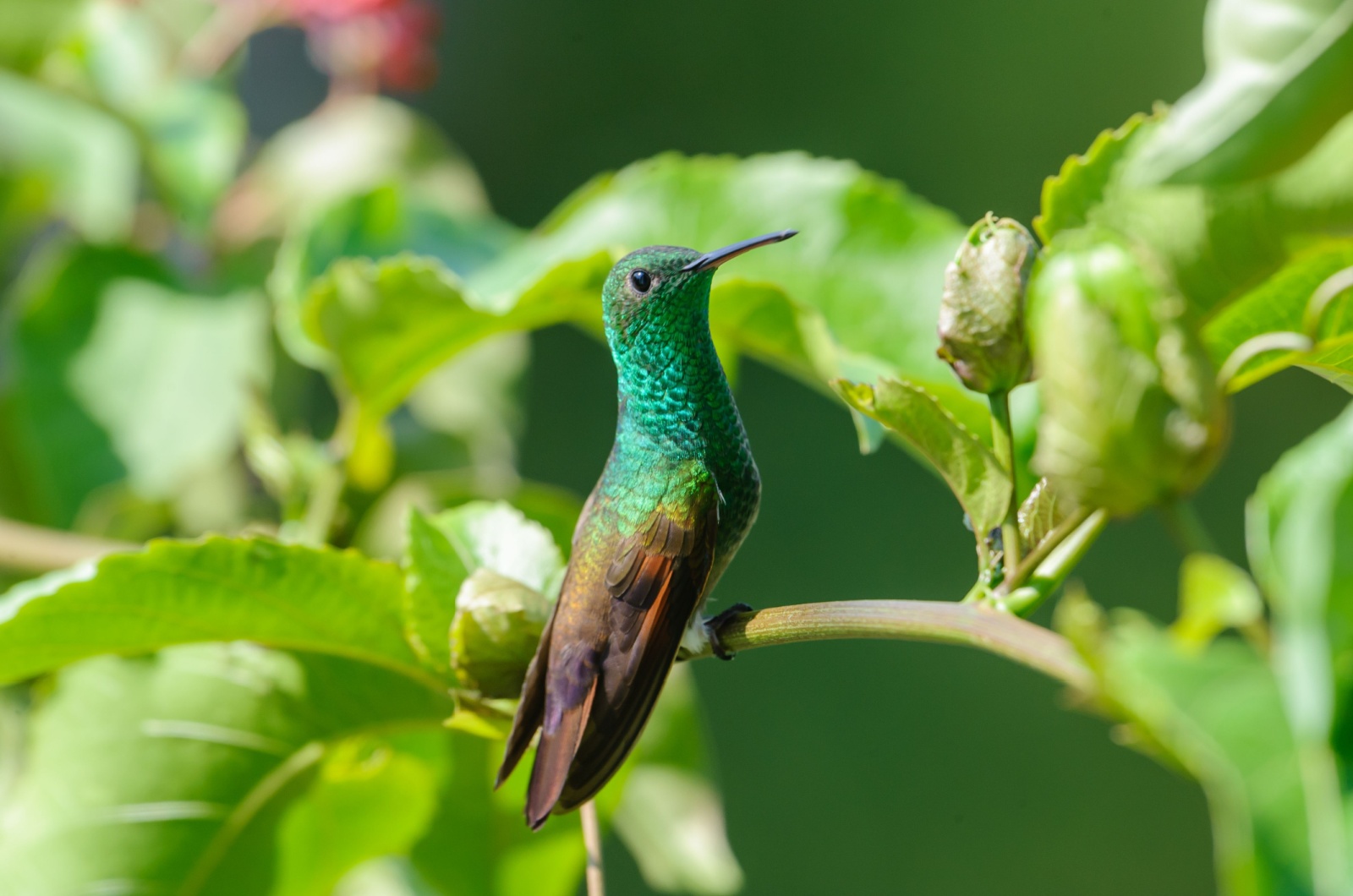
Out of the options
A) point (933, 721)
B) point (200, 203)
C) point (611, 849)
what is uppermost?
point (200, 203)

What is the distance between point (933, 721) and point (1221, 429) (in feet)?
11.8

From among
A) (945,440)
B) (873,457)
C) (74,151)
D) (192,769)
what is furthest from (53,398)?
(873,457)

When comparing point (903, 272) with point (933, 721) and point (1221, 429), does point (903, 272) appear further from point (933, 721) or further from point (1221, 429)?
point (933, 721)

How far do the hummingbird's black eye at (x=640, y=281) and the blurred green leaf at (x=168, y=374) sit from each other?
28.7 inches

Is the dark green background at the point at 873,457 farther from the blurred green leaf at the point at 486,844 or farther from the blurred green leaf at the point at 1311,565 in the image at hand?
the blurred green leaf at the point at 1311,565

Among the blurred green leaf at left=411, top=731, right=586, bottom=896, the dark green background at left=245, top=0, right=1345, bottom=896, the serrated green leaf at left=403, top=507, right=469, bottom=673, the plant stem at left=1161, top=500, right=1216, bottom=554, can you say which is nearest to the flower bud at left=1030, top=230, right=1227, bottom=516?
the plant stem at left=1161, top=500, right=1216, bottom=554

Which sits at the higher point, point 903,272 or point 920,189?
point 920,189

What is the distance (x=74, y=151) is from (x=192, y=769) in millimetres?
804

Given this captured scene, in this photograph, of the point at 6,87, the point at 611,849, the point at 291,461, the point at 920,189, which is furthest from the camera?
the point at 920,189

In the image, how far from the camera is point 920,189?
12.1 feet

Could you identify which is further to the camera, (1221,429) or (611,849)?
(611,849)

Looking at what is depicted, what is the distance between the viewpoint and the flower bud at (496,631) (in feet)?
2.01

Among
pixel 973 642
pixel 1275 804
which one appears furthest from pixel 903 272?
pixel 1275 804

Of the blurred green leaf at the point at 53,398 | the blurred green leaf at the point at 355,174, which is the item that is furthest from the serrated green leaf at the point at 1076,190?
the blurred green leaf at the point at 53,398
